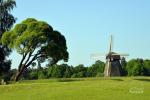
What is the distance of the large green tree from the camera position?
210 feet

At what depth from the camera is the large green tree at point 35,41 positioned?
210 feet

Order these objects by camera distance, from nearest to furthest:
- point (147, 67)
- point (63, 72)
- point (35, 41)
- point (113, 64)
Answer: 1. point (35, 41)
2. point (113, 64)
3. point (147, 67)
4. point (63, 72)

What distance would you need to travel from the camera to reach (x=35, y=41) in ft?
210

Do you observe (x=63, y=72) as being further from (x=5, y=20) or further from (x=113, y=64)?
(x=5, y=20)

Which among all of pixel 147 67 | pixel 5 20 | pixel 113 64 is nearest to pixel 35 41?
pixel 5 20

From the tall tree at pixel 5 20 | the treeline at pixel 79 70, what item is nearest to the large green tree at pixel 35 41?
the tall tree at pixel 5 20

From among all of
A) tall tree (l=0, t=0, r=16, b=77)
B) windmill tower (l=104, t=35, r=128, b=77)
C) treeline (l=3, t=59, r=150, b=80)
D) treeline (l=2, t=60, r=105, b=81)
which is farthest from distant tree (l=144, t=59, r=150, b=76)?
tall tree (l=0, t=0, r=16, b=77)

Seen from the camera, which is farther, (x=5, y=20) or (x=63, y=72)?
(x=63, y=72)

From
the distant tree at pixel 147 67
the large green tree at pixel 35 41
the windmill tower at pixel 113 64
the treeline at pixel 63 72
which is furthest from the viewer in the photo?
the treeline at pixel 63 72

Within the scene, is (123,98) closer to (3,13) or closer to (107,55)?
(3,13)

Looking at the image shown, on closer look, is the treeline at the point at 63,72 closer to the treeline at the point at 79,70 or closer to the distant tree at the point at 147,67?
the treeline at the point at 79,70

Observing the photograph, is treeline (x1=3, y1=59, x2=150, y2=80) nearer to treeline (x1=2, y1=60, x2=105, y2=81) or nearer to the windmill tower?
treeline (x1=2, y1=60, x2=105, y2=81)

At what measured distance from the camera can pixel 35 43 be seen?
212ft

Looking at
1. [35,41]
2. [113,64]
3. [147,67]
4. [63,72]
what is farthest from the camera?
[63,72]
